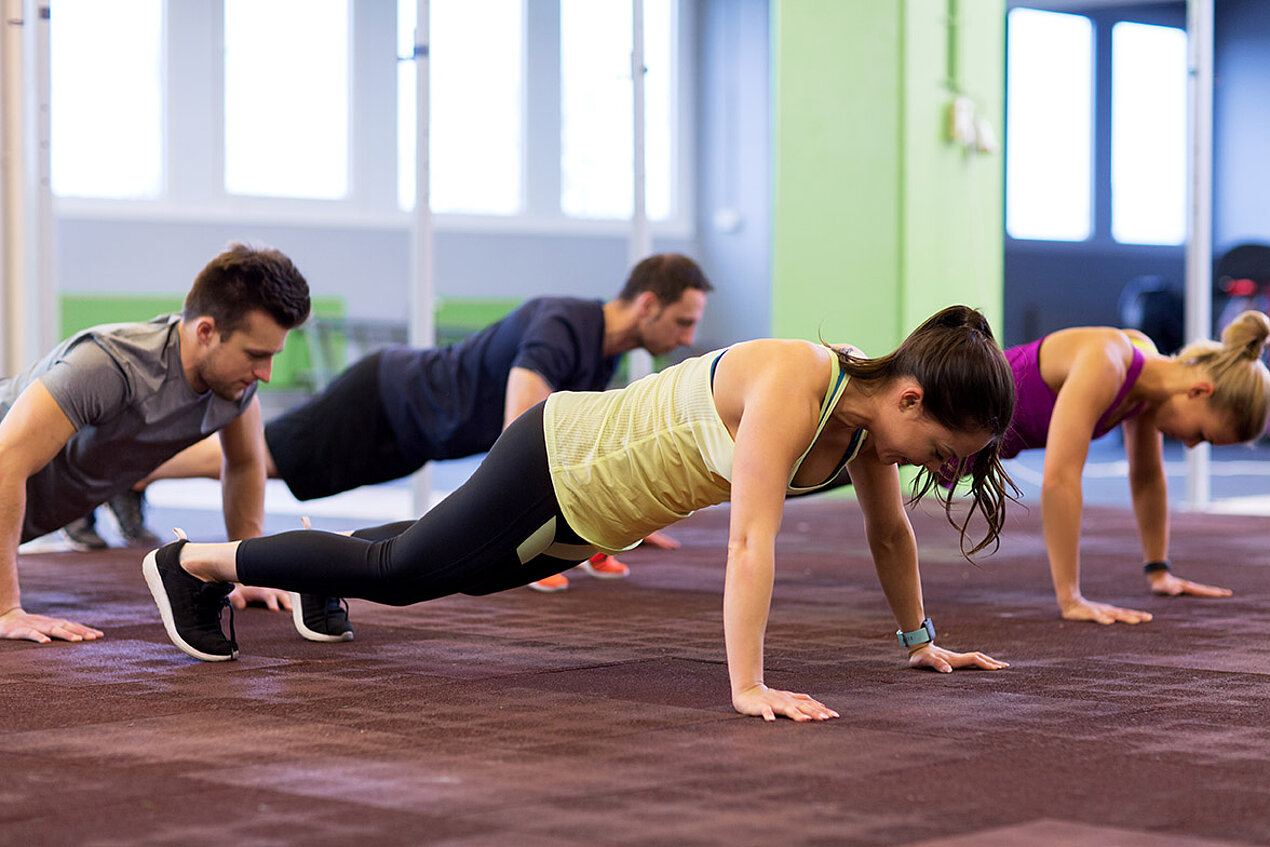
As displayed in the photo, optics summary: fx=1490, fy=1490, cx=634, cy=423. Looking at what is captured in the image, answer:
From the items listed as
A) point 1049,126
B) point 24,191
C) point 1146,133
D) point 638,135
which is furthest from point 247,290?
point 1146,133

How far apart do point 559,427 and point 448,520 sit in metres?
0.21

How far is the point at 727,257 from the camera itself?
837 centimetres

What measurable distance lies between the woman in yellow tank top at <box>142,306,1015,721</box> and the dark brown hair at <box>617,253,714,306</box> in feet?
4.20

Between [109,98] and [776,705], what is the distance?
6489 millimetres

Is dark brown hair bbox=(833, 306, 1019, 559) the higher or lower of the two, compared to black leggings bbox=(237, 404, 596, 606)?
higher

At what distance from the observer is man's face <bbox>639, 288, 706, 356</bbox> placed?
3.38 meters

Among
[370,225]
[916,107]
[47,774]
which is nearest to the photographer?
[47,774]

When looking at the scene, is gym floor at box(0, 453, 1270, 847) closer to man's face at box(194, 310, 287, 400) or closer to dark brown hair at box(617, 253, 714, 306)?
man's face at box(194, 310, 287, 400)

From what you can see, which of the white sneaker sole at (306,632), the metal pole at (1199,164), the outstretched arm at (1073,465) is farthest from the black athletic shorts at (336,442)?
the metal pole at (1199,164)

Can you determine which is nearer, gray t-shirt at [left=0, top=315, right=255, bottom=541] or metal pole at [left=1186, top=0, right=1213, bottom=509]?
gray t-shirt at [left=0, top=315, right=255, bottom=541]

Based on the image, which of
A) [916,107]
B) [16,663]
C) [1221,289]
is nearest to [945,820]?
[16,663]

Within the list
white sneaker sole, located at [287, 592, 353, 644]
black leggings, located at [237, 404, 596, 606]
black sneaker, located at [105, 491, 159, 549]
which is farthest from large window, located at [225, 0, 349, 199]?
black leggings, located at [237, 404, 596, 606]

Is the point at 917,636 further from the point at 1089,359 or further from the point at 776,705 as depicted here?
the point at 1089,359

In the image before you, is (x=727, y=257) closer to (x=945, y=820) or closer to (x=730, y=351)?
(x=730, y=351)
